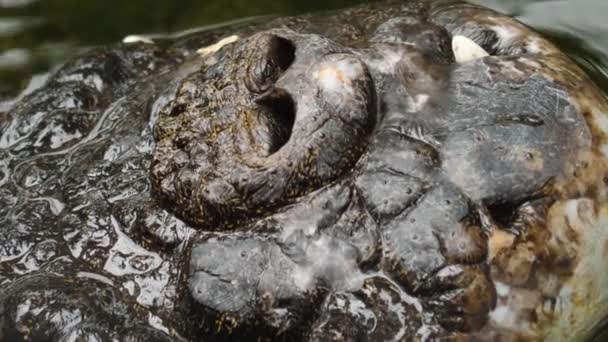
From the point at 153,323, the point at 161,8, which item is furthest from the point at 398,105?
the point at 161,8

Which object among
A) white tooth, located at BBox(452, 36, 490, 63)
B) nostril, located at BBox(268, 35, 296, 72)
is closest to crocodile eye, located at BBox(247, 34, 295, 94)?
nostril, located at BBox(268, 35, 296, 72)

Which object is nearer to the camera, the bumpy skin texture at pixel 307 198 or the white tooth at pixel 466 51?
the bumpy skin texture at pixel 307 198

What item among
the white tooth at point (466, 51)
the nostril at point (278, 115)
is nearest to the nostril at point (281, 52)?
the nostril at point (278, 115)

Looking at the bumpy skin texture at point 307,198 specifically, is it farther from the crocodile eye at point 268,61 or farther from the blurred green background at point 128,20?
the blurred green background at point 128,20

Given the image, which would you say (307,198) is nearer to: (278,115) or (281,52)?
(278,115)

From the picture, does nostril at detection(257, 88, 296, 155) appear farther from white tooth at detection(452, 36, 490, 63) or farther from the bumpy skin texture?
white tooth at detection(452, 36, 490, 63)

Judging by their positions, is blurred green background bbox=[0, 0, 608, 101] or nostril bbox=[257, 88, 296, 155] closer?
nostril bbox=[257, 88, 296, 155]

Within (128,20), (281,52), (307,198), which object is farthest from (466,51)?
(128,20)
